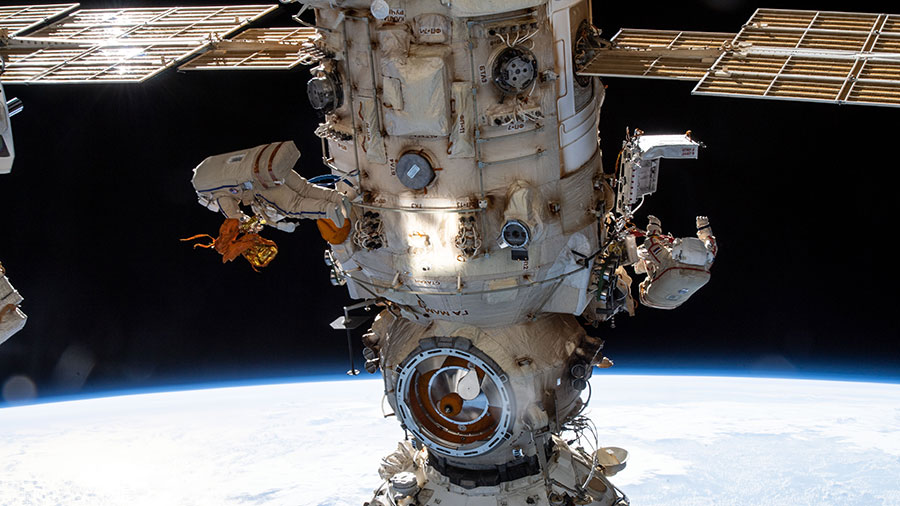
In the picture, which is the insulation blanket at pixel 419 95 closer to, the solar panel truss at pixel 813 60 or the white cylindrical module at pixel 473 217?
the white cylindrical module at pixel 473 217

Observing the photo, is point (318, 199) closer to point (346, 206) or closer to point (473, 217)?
point (346, 206)

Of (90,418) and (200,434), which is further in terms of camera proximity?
(90,418)

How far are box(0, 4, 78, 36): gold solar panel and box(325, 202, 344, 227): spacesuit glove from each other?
3.38 meters

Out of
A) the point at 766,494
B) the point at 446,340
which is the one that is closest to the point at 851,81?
the point at 446,340

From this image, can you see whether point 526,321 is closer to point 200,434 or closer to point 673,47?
point 673,47

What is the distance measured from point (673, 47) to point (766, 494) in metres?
8.25

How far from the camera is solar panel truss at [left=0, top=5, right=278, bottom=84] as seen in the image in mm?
7172

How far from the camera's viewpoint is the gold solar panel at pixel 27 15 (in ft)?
26.8

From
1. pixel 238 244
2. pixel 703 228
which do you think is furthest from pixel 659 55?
pixel 238 244

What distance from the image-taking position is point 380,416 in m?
17.5

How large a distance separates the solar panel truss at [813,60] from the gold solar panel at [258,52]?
120 inches

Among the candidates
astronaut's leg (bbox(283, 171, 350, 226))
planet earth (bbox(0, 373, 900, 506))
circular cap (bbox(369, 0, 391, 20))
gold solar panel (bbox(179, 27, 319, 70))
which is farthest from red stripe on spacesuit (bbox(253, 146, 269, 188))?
planet earth (bbox(0, 373, 900, 506))

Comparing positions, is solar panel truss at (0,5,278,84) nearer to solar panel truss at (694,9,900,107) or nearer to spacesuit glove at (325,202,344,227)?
spacesuit glove at (325,202,344,227)

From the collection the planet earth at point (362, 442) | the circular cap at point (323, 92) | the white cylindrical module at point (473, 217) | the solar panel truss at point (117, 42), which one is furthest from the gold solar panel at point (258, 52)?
the planet earth at point (362, 442)
